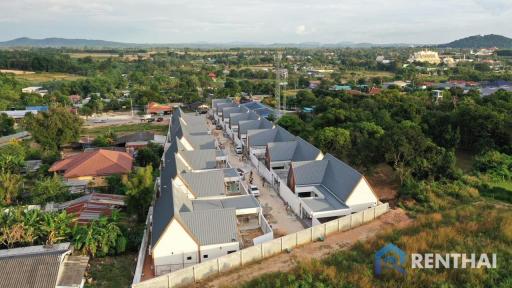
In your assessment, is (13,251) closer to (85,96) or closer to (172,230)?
(172,230)

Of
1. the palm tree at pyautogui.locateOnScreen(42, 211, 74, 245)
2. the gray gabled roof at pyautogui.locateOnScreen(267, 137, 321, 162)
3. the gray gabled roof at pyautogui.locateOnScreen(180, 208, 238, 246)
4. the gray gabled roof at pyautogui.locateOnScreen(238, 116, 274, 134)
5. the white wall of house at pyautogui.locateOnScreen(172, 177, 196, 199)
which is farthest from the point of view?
the gray gabled roof at pyautogui.locateOnScreen(238, 116, 274, 134)

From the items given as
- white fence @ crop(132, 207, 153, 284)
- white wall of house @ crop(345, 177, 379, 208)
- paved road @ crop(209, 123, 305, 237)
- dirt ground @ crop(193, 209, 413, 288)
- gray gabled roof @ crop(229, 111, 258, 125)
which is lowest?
paved road @ crop(209, 123, 305, 237)

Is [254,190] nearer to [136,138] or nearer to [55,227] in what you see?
[55,227]

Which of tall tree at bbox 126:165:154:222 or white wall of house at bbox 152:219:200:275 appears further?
tall tree at bbox 126:165:154:222

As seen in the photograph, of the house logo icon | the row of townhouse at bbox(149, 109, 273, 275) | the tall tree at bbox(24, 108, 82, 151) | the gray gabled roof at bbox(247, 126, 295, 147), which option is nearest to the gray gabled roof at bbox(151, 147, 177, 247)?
the row of townhouse at bbox(149, 109, 273, 275)

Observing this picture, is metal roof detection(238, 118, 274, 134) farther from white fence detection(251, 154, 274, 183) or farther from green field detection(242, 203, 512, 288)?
green field detection(242, 203, 512, 288)

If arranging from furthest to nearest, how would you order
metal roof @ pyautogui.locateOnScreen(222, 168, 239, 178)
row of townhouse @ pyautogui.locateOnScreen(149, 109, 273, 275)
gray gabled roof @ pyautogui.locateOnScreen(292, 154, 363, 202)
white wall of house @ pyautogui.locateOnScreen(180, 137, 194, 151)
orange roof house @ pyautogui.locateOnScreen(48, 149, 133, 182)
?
1. white wall of house @ pyautogui.locateOnScreen(180, 137, 194, 151)
2. orange roof house @ pyautogui.locateOnScreen(48, 149, 133, 182)
3. metal roof @ pyautogui.locateOnScreen(222, 168, 239, 178)
4. gray gabled roof @ pyautogui.locateOnScreen(292, 154, 363, 202)
5. row of townhouse @ pyautogui.locateOnScreen(149, 109, 273, 275)
